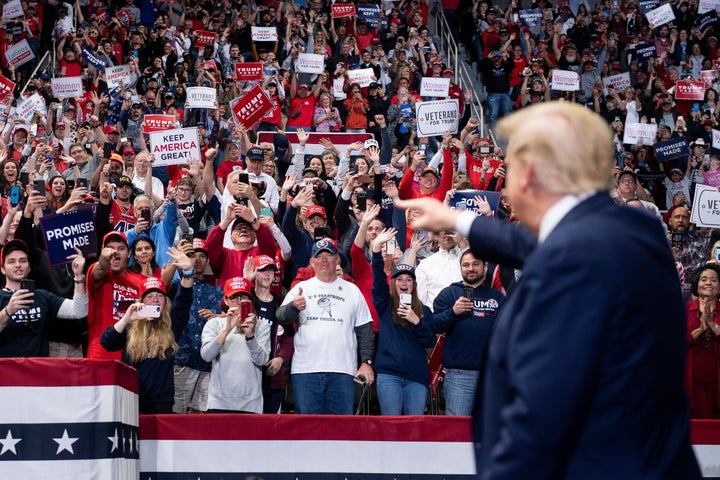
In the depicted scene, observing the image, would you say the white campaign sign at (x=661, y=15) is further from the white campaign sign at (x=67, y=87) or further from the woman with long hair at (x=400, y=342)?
the woman with long hair at (x=400, y=342)

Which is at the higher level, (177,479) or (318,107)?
(318,107)

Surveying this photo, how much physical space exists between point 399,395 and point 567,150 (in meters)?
6.92

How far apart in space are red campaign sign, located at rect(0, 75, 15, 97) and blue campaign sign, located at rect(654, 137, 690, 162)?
35.1ft

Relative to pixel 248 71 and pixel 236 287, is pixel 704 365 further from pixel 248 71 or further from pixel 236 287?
pixel 248 71

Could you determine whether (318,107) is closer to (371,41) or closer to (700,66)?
(371,41)

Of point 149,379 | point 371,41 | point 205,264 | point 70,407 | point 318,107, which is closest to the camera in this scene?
point 70,407

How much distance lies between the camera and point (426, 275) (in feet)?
34.3

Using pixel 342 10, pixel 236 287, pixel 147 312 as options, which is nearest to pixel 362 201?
pixel 236 287

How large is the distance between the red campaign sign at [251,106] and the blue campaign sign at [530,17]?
1037 cm

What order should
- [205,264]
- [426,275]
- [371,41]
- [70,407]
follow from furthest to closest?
[371,41] < [426,275] < [205,264] < [70,407]

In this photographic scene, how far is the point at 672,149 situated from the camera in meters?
18.3

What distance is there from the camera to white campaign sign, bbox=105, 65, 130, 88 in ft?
57.2

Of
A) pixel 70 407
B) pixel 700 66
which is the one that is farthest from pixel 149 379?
pixel 700 66

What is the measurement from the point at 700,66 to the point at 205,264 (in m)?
16.1
